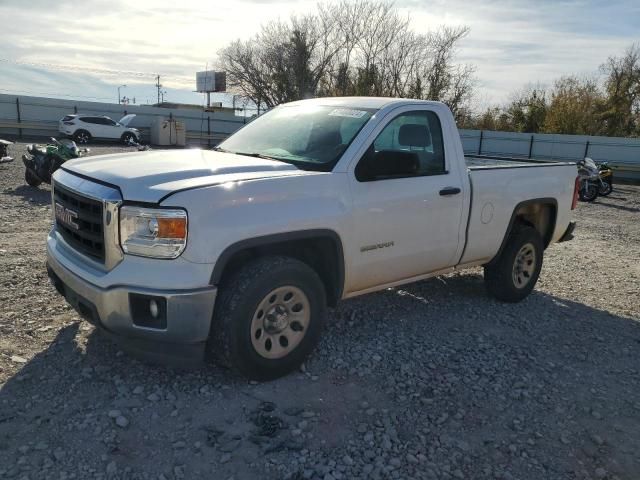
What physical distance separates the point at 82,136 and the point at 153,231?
27.1 m

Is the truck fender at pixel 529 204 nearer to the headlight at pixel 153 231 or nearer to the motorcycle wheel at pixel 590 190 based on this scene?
the headlight at pixel 153 231

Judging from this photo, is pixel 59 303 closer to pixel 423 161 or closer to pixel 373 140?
pixel 373 140

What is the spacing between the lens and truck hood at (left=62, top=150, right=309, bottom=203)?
10.6ft

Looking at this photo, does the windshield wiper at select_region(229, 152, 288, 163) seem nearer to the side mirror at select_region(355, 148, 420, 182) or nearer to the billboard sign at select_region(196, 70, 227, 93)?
the side mirror at select_region(355, 148, 420, 182)

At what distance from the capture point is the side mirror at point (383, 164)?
13.2ft

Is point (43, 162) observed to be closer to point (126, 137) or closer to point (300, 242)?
point (300, 242)

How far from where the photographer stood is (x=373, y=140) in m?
4.13

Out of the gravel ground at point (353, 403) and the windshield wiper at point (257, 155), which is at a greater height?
the windshield wiper at point (257, 155)

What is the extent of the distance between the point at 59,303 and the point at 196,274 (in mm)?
2279

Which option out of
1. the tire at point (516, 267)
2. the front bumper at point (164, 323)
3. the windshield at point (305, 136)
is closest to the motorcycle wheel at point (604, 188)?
the tire at point (516, 267)

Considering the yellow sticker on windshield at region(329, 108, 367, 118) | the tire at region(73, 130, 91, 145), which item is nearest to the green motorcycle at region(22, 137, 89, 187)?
the yellow sticker on windshield at region(329, 108, 367, 118)

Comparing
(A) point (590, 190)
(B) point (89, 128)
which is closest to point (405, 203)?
(A) point (590, 190)

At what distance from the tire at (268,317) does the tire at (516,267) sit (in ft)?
8.28

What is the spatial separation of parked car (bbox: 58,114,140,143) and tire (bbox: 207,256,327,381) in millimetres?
26195
